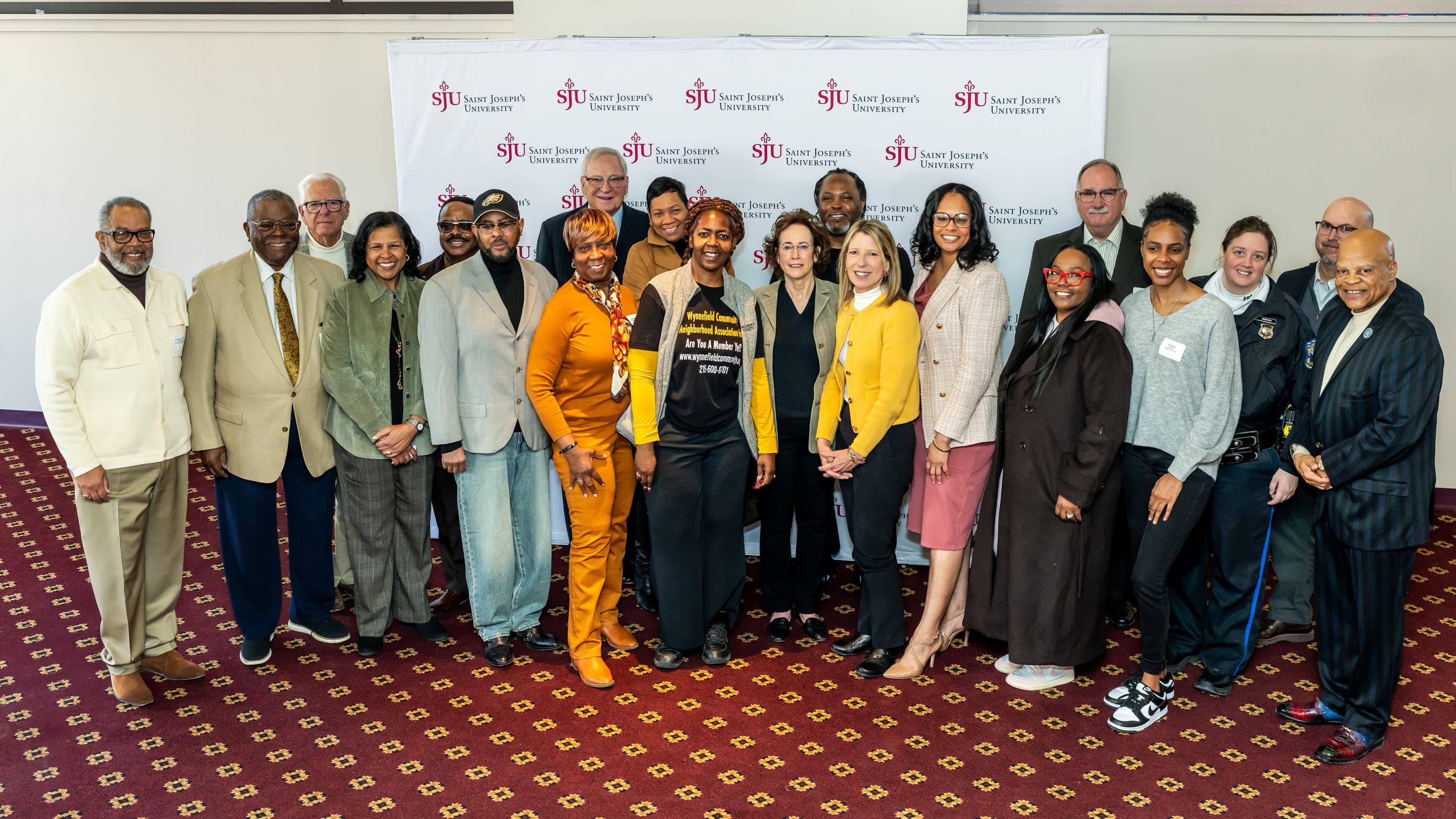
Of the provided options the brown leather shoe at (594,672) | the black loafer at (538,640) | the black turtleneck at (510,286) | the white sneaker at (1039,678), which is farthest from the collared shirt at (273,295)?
the white sneaker at (1039,678)

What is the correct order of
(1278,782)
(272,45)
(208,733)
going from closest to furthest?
(1278,782) < (208,733) < (272,45)

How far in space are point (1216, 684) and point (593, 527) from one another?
2290 millimetres

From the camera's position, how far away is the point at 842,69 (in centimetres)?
478

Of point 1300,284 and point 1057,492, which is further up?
point 1300,284

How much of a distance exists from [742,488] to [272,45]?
4744 mm

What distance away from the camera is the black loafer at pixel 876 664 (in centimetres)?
395

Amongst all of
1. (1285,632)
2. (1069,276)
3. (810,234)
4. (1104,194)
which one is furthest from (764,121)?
(1285,632)

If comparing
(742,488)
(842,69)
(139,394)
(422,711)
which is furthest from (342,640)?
(842,69)

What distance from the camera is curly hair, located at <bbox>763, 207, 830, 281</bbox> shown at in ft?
12.7

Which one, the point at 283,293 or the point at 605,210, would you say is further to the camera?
the point at 605,210

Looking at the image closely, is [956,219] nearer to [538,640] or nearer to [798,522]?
[798,522]

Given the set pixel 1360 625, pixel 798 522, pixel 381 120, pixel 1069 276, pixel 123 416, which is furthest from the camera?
pixel 381 120

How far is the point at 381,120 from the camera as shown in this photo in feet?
22.0

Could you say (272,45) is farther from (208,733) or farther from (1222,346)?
(1222,346)
